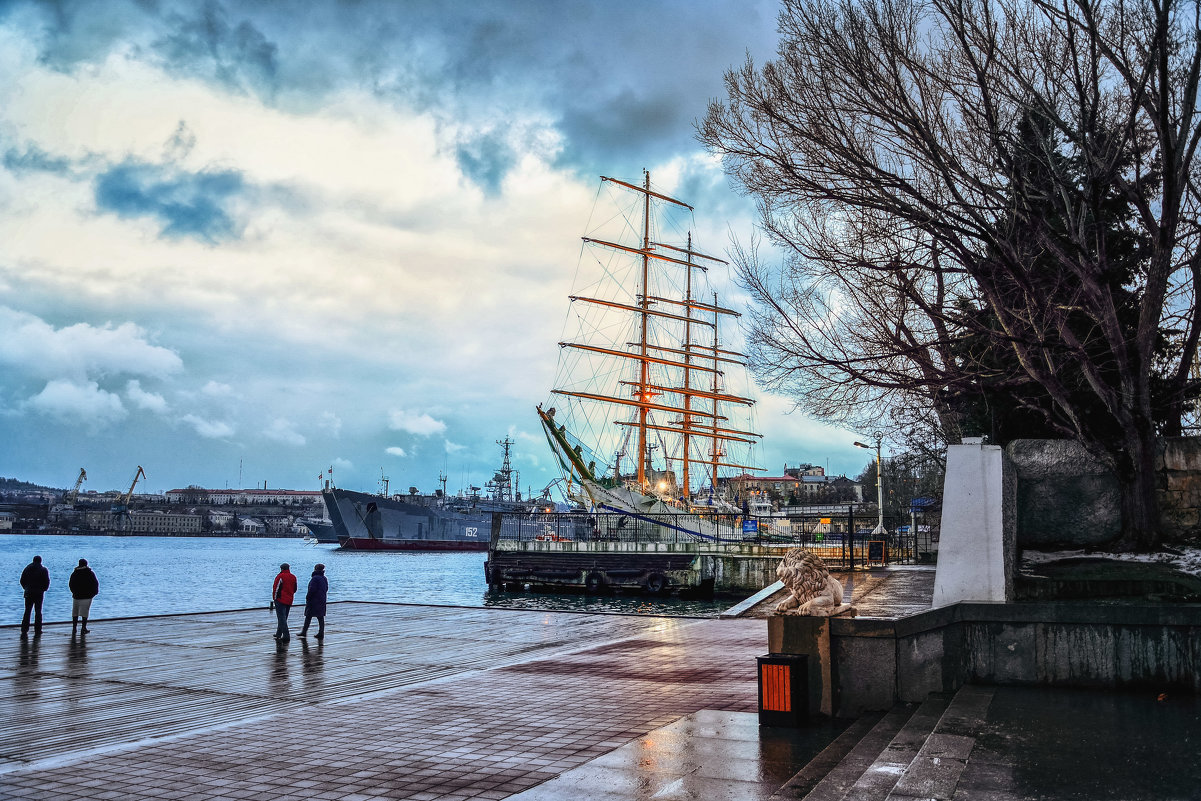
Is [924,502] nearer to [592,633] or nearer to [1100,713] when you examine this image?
[592,633]

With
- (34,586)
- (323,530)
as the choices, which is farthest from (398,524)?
(34,586)

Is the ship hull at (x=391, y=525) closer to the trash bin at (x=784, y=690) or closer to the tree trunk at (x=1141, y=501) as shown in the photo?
the tree trunk at (x=1141, y=501)

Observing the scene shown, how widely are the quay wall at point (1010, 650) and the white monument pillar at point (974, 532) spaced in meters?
0.73

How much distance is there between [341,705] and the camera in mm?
9320

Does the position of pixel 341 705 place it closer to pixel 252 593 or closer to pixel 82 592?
pixel 82 592

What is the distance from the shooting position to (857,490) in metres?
160

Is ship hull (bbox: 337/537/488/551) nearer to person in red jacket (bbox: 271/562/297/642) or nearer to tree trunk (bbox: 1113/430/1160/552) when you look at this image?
person in red jacket (bbox: 271/562/297/642)

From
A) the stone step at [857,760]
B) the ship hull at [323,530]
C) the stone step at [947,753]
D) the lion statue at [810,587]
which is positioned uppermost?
the lion statue at [810,587]

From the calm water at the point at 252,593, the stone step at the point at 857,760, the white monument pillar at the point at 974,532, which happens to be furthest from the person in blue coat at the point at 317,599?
the stone step at the point at 857,760

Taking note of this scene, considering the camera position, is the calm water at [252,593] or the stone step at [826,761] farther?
the calm water at [252,593]

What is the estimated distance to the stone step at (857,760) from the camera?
5266 millimetres

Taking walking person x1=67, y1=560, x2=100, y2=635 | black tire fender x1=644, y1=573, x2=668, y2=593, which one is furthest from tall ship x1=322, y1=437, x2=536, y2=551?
walking person x1=67, y1=560, x2=100, y2=635

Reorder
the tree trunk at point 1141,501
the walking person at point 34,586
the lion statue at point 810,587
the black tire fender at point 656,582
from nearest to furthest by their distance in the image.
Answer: the lion statue at point 810,587 → the tree trunk at point 1141,501 → the walking person at point 34,586 → the black tire fender at point 656,582

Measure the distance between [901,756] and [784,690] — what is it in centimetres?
189
